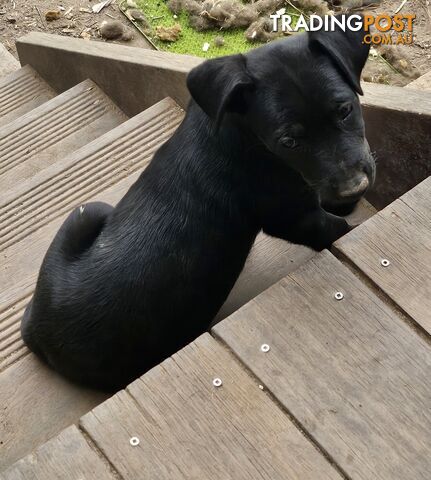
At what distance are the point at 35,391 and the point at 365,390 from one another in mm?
1412

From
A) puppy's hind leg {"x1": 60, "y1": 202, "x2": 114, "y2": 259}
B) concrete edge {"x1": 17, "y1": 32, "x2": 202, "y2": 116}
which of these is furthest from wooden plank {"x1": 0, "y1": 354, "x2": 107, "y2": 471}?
concrete edge {"x1": 17, "y1": 32, "x2": 202, "y2": 116}

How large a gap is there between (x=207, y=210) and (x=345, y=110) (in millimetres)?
588

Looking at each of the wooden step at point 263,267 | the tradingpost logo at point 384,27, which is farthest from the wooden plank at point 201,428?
the tradingpost logo at point 384,27

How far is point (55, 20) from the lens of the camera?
675 centimetres

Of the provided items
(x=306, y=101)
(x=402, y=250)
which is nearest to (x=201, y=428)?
(x=402, y=250)

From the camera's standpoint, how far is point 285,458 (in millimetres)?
1980

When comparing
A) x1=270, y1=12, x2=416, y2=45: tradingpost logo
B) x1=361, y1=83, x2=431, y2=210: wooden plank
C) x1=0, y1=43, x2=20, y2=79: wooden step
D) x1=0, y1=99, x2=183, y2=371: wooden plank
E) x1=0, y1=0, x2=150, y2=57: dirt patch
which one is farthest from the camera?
x1=0, y1=0, x2=150, y2=57: dirt patch

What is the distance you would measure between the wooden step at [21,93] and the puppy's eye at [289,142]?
3480mm

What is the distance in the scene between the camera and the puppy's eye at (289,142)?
2463 millimetres

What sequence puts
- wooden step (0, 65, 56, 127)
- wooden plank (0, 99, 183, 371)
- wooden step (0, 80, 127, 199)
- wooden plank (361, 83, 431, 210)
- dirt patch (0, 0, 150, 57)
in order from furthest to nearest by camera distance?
dirt patch (0, 0, 150, 57)
wooden step (0, 65, 56, 127)
wooden step (0, 80, 127, 199)
wooden plank (0, 99, 183, 371)
wooden plank (361, 83, 431, 210)

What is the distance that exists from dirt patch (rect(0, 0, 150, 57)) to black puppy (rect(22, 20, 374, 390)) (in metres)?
4.04

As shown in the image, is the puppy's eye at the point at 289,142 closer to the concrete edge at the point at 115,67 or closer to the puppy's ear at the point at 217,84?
the puppy's ear at the point at 217,84

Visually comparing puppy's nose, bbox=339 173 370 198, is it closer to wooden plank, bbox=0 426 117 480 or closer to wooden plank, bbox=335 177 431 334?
wooden plank, bbox=335 177 431 334

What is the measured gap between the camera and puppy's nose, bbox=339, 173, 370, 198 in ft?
8.18
